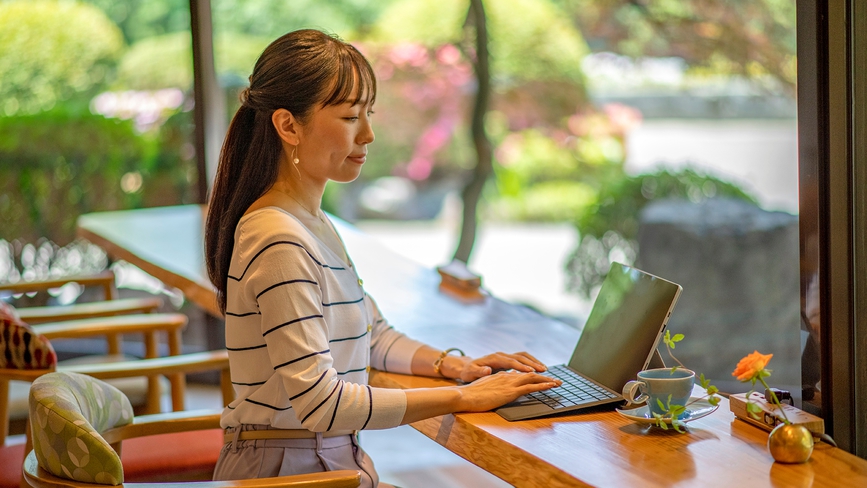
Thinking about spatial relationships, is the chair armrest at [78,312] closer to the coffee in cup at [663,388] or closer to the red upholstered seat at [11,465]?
the red upholstered seat at [11,465]

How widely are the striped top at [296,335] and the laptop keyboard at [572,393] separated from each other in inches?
9.4

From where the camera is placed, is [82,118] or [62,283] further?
[82,118]

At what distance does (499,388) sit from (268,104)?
0.60 meters

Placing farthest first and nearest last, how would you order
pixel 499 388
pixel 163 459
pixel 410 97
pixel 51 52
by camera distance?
1. pixel 410 97
2. pixel 51 52
3. pixel 163 459
4. pixel 499 388

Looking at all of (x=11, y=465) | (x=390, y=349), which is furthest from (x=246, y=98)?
(x=11, y=465)

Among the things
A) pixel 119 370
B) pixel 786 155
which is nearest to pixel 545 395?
pixel 119 370

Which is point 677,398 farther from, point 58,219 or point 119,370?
point 58,219

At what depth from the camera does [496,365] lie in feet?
5.42

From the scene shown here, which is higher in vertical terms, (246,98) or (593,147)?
(246,98)

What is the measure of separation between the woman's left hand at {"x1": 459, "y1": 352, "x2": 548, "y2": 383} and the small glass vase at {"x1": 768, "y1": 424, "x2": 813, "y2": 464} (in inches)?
18.9

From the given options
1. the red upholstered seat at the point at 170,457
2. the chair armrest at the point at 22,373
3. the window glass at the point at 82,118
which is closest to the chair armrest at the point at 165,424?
the red upholstered seat at the point at 170,457

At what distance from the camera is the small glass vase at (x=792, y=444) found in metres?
1.22

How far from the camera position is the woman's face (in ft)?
5.07

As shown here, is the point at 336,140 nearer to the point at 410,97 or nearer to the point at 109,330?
the point at 109,330
